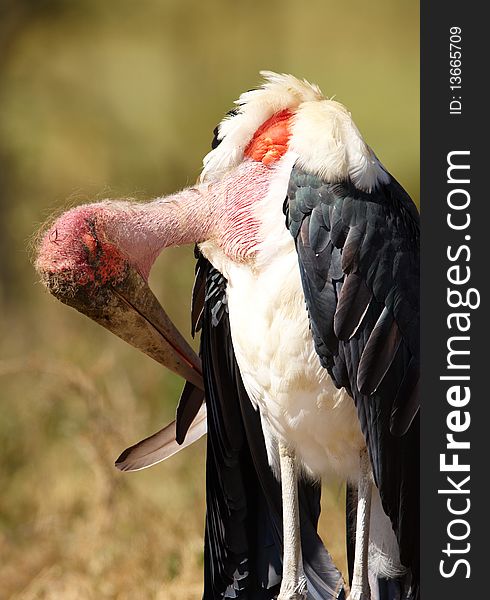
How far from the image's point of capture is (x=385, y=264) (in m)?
2.96

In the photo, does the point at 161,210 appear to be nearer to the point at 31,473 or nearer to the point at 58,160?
the point at 31,473

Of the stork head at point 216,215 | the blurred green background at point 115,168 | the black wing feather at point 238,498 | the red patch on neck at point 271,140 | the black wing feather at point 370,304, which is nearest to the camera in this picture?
the black wing feather at point 370,304

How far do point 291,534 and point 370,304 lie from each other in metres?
0.70

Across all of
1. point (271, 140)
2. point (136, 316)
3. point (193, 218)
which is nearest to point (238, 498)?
point (136, 316)

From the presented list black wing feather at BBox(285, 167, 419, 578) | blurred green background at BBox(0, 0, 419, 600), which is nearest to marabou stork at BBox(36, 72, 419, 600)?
black wing feather at BBox(285, 167, 419, 578)

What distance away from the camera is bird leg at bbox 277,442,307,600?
3301 mm

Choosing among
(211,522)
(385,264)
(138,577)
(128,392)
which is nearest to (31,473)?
(128,392)

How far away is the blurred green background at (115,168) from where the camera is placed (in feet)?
15.3

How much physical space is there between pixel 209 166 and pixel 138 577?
154 cm

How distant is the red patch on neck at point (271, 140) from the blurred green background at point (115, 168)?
1559 millimetres

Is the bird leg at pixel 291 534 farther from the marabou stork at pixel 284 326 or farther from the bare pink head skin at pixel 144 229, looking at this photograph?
the bare pink head skin at pixel 144 229

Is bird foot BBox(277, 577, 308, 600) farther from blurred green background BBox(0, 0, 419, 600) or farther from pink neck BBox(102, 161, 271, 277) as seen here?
blurred green background BBox(0, 0, 419, 600)

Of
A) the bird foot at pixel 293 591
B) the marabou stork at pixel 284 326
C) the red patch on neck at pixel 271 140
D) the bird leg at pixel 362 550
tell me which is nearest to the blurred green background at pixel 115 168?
the marabou stork at pixel 284 326

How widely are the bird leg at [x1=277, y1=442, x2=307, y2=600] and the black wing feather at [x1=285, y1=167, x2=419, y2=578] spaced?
32 cm
